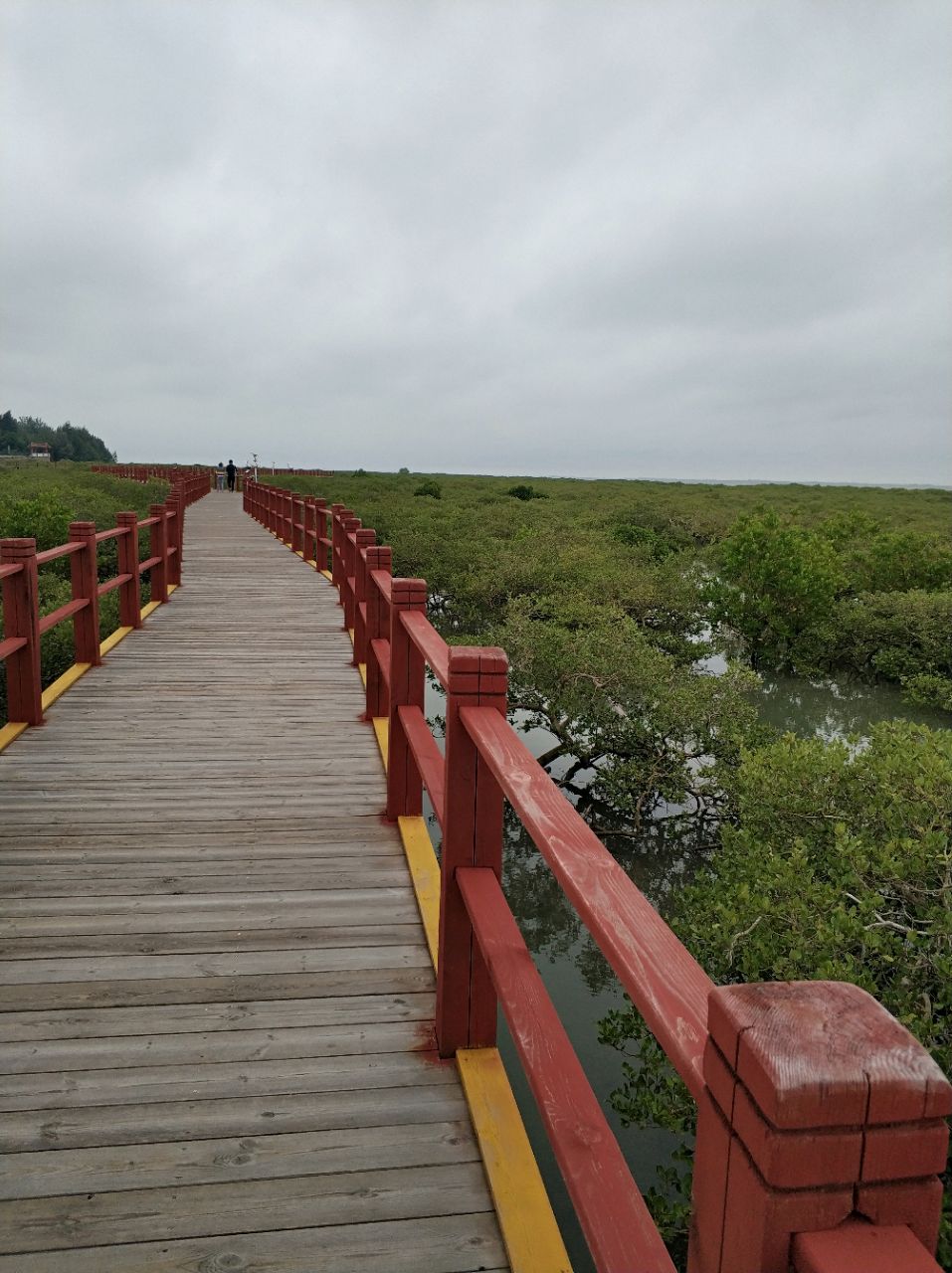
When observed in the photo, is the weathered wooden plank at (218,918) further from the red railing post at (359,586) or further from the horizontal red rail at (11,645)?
the red railing post at (359,586)

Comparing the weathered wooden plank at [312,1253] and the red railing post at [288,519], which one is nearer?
the weathered wooden plank at [312,1253]

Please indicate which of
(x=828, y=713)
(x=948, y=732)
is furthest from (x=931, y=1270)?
(x=828, y=713)

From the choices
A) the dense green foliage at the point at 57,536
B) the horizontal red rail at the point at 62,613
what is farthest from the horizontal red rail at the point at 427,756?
the dense green foliage at the point at 57,536

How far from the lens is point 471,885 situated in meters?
2.34

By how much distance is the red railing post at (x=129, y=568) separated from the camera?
8125 millimetres

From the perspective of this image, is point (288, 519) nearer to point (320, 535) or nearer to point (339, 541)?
point (320, 535)

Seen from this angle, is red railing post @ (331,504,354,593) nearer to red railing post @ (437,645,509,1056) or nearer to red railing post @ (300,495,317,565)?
red railing post @ (300,495,317,565)

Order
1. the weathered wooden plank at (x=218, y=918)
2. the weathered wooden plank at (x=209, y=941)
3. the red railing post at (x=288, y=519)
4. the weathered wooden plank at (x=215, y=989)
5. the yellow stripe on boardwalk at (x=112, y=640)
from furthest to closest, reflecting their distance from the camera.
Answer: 1. the red railing post at (x=288, y=519)
2. the yellow stripe on boardwalk at (x=112, y=640)
3. the weathered wooden plank at (x=218, y=918)
4. the weathered wooden plank at (x=209, y=941)
5. the weathered wooden plank at (x=215, y=989)

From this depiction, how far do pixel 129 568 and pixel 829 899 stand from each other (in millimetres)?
6271

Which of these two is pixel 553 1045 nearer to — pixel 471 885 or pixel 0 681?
pixel 471 885

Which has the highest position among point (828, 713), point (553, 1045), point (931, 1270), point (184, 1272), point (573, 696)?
point (931, 1270)

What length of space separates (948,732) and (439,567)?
12.0 meters

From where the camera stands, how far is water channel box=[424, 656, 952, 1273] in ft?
17.2

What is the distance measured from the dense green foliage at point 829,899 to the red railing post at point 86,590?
4.44m
